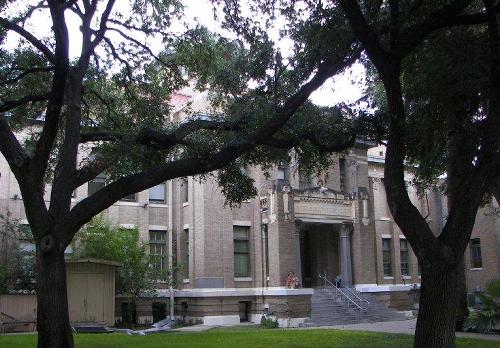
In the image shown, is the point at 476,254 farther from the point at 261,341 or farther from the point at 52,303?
the point at 52,303

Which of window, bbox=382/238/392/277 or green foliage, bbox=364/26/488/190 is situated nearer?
green foliage, bbox=364/26/488/190

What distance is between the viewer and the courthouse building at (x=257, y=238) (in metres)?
29.2

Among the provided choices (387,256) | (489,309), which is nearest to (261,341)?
(489,309)

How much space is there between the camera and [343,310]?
28.9m

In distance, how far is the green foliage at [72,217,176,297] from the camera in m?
26.5

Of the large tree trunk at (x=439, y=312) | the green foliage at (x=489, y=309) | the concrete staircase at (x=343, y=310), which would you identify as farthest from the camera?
the concrete staircase at (x=343, y=310)

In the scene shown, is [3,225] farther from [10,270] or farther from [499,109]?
[499,109]

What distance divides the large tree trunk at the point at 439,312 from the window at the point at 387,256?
2822 centimetres

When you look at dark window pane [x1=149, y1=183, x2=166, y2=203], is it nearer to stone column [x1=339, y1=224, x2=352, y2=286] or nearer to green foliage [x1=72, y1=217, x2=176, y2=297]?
green foliage [x1=72, y1=217, x2=176, y2=297]

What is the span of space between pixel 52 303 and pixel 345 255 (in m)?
22.6

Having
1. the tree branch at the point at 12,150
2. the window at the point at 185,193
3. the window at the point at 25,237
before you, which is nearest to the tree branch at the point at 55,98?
the tree branch at the point at 12,150

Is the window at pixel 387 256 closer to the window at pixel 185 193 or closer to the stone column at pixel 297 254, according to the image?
the stone column at pixel 297 254

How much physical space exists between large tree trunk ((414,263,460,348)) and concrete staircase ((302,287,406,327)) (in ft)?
57.3

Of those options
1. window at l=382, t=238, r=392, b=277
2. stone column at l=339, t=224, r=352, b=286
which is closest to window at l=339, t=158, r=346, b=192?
stone column at l=339, t=224, r=352, b=286
